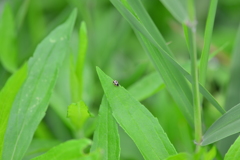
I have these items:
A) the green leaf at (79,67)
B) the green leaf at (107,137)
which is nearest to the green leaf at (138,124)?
the green leaf at (107,137)

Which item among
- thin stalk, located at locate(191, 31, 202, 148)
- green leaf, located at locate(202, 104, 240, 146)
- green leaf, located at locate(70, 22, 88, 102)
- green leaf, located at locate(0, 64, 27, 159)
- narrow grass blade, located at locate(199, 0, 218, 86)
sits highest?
green leaf, located at locate(0, 64, 27, 159)

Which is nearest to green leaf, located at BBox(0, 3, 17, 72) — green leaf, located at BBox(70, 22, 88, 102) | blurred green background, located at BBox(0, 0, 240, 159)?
blurred green background, located at BBox(0, 0, 240, 159)

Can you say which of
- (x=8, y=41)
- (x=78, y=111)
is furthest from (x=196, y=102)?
(x=8, y=41)

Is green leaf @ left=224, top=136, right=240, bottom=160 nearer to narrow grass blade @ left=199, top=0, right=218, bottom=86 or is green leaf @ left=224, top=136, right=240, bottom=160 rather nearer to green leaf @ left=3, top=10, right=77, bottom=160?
narrow grass blade @ left=199, top=0, right=218, bottom=86

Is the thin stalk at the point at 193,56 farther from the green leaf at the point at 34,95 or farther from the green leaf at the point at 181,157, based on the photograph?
the green leaf at the point at 34,95

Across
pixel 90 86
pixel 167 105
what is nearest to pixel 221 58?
pixel 167 105

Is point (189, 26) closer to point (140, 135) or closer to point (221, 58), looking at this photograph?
point (140, 135)
